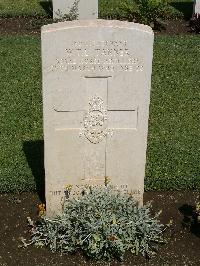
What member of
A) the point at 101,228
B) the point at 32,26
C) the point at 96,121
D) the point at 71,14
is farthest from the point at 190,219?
the point at 32,26

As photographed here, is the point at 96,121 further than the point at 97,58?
Yes

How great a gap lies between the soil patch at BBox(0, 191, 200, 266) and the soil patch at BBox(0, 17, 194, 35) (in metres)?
7.26

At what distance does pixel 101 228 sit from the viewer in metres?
4.94

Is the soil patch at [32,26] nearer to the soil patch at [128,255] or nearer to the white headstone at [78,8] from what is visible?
the white headstone at [78,8]

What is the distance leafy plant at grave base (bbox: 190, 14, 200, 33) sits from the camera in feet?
41.7

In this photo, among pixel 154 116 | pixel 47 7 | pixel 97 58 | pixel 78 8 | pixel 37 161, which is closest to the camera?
pixel 97 58

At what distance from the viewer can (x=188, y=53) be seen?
36.5 ft

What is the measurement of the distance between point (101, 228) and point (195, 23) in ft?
→ 29.3

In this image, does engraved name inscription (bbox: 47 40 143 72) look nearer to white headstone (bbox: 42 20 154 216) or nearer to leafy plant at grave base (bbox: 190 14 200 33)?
white headstone (bbox: 42 20 154 216)

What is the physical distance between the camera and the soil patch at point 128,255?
5.12m

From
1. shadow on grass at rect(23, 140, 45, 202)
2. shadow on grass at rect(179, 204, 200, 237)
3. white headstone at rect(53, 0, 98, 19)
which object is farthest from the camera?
white headstone at rect(53, 0, 98, 19)

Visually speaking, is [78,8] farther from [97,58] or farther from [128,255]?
[128,255]

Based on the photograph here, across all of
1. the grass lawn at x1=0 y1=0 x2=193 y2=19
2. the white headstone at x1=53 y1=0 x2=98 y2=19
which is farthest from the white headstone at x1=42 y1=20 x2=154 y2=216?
the grass lawn at x1=0 y1=0 x2=193 y2=19

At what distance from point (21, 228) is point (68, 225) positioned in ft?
2.25
